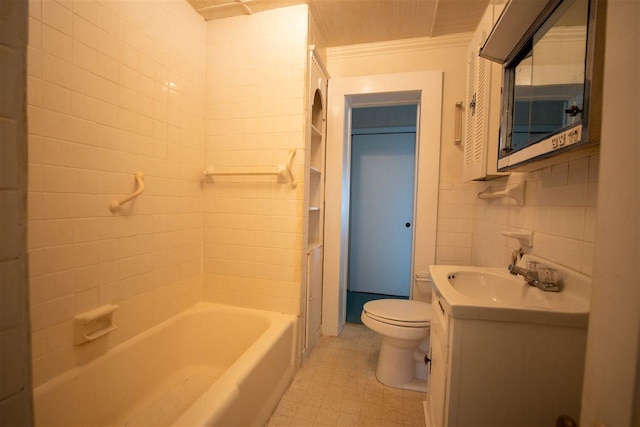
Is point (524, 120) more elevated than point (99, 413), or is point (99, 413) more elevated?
point (524, 120)

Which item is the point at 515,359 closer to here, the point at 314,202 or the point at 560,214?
the point at 560,214

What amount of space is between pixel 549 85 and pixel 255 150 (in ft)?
5.01

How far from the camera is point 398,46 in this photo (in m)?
2.20

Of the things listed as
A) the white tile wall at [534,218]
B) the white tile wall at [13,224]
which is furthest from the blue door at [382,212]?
the white tile wall at [13,224]

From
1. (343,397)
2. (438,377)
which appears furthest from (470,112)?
(343,397)

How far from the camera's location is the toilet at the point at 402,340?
1.62m

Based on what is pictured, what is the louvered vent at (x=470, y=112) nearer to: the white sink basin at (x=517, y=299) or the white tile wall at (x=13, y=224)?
the white sink basin at (x=517, y=299)

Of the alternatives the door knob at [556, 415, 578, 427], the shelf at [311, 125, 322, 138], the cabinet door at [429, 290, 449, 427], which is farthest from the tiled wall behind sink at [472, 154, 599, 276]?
the shelf at [311, 125, 322, 138]

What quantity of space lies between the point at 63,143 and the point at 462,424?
183 centimetres

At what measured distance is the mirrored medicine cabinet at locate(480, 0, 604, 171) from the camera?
733 mm

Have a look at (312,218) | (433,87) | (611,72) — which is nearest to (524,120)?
(611,72)

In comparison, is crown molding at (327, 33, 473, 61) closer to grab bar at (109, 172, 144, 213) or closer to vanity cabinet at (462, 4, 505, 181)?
vanity cabinet at (462, 4, 505, 181)

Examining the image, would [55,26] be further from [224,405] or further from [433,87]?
[433,87]

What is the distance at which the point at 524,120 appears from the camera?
1.13 meters
